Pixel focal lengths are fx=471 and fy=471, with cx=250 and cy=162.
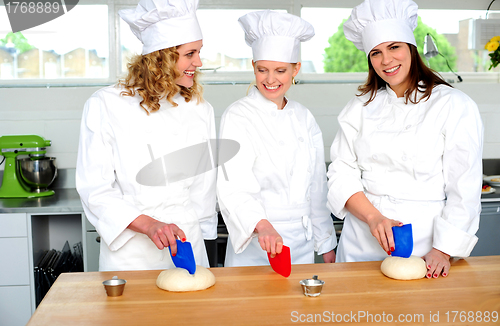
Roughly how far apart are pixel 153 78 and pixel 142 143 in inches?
8.9

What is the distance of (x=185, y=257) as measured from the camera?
129 cm

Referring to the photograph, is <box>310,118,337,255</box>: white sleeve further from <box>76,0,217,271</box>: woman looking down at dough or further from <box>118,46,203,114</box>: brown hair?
<box>118,46,203,114</box>: brown hair

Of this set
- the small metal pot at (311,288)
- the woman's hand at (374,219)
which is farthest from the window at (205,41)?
the small metal pot at (311,288)

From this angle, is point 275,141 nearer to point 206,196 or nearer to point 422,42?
point 206,196

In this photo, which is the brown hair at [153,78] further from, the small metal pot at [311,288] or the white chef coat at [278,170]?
the small metal pot at [311,288]

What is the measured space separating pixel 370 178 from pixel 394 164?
10 cm

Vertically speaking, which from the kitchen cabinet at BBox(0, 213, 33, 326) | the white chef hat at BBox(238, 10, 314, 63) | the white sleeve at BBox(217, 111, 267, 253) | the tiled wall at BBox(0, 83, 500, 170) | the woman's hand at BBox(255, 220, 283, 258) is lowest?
the kitchen cabinet at BBox(0, 213, 33, 326)

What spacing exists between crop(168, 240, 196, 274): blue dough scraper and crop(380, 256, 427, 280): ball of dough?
0.55m

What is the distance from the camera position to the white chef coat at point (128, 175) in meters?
1.53

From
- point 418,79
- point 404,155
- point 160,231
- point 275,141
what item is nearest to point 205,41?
point 275,141

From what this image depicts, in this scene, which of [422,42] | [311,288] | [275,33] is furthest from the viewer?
[422,42]

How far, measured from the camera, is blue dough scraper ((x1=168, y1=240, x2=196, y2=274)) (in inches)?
50.1

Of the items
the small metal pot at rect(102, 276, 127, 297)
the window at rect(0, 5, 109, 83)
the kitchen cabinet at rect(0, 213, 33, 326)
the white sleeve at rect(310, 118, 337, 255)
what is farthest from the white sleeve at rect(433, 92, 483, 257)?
the window at rect(0, 5, 109, 83)

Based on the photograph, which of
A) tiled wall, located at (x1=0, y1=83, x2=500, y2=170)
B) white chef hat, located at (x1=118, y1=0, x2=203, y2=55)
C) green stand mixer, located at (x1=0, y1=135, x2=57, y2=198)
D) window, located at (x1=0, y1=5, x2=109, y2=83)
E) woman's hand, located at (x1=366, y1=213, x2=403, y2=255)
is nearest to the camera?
woman's hand, located at (x1=366, y1=213, x2=403, y2=255)
